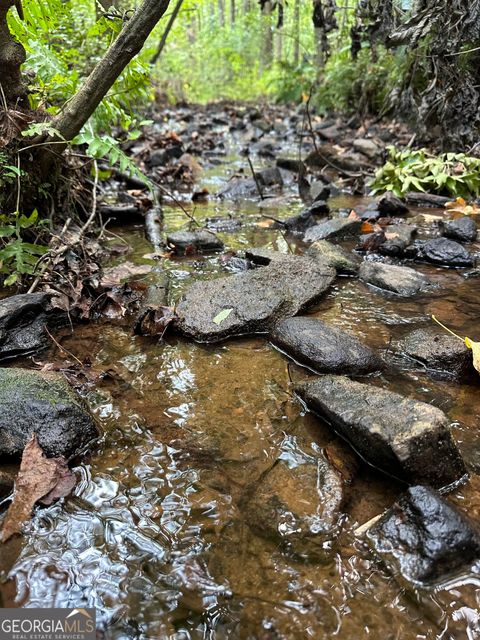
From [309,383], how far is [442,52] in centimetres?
569

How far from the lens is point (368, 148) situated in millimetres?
8414

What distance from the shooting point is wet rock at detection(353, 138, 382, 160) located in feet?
26.5

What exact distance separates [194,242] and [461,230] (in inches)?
99.4

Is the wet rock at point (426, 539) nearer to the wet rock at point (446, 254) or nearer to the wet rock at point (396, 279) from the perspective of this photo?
the wet rock at point (396, 279)

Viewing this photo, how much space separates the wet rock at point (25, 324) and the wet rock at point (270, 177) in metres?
5.07

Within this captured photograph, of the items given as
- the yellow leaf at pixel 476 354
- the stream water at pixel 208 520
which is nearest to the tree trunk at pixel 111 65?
the stream water at pixel 208 520

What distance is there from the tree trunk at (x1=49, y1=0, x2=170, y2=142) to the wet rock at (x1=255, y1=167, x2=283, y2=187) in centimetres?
440

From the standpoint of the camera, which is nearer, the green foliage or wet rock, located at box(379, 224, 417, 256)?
wet rock, located at box(379, 224, 417, 256)

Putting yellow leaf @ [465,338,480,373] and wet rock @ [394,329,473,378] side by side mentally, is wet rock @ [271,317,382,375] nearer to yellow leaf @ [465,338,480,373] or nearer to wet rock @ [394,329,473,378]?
wet rock @ [394,329,473,378]

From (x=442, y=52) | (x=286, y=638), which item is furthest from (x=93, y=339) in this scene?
(x=442, y=52)

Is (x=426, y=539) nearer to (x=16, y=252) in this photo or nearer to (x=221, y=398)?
(x=221, y=398)

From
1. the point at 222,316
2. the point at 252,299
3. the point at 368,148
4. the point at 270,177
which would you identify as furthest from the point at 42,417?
the point at 368,148

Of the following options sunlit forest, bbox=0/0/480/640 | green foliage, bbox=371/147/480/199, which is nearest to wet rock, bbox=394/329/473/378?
sunlit forest, bbox=0/0/480/640

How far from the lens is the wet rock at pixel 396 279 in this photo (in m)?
3.43
